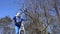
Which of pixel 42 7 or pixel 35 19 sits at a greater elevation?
pixel 42 7

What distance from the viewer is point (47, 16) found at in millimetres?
20969

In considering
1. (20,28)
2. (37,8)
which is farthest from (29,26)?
(20,28)

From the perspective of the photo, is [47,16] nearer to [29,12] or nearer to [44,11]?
[44,11]

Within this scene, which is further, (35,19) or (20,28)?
(35,19)

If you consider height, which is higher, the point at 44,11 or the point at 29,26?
the point at 44,11

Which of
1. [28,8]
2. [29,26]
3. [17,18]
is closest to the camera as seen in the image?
[17,18]

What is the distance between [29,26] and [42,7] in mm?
3027

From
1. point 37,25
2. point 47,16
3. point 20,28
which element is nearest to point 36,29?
point 37,25

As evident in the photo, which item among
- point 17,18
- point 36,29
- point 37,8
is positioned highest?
point 37,8

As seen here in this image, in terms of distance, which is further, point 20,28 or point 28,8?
point 28,8

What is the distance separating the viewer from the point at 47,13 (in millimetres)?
21188

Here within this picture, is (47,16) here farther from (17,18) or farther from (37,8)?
(17,18)

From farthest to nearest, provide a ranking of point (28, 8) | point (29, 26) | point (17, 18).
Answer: point (29, 26) → point (28, 8) → point (17, 18)

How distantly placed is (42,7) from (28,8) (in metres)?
1.79
